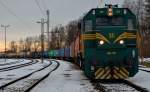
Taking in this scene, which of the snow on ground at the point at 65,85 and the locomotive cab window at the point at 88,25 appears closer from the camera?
the snow on ground at the point at 65,85

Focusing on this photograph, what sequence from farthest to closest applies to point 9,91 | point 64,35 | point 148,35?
1. point 64,35
2. point 148,35
3. point 9,91

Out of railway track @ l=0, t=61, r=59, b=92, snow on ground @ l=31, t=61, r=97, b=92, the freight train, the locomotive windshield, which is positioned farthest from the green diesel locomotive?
railway track @ l=0, t=61, r=59, b=92

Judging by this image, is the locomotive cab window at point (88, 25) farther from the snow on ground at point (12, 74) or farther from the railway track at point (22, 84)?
the snow on ground at point (12, 74)

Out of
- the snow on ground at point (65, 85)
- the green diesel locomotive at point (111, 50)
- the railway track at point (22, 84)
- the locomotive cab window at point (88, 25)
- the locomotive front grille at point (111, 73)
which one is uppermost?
the locomotive cab window at point (88, 25)

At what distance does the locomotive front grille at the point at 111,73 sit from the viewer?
73.3 feet

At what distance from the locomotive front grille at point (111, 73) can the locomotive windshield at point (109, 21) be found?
232 centimetres

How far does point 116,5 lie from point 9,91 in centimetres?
844

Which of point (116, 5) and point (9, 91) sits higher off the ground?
point (116, 5)

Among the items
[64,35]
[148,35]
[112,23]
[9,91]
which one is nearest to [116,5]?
[112,23]

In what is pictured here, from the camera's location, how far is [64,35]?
602 feet

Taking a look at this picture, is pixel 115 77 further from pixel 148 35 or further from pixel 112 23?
pixel 148 35

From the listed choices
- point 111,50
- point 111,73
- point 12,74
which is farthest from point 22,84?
point 12,74

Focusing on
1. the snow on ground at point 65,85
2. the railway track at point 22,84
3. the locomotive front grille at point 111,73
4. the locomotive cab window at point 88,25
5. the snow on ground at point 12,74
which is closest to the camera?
the snow on ground at point 65,85

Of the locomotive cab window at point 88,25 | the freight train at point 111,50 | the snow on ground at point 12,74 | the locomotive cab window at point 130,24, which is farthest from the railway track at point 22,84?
the locomotive cab window at point 130,24
